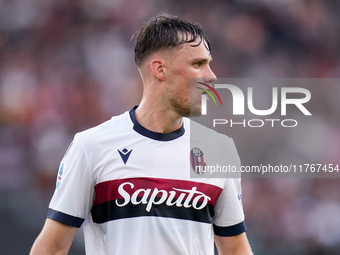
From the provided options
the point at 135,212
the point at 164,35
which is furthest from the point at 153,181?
the point at 164,35

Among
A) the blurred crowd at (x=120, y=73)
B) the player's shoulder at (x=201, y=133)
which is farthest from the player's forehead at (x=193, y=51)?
the blurred crowd at (x=120, y=73)

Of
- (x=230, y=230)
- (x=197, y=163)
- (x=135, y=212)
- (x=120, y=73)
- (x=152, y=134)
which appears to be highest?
(x=120, y=73)

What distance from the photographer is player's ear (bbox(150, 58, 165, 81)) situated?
8.69ft

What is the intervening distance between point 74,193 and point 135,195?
0.92 ft

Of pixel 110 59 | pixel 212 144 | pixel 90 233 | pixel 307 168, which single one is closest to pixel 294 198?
pixel 307 168

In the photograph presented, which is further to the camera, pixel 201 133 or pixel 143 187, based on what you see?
pixel 201 133

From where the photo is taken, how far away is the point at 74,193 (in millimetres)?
2459

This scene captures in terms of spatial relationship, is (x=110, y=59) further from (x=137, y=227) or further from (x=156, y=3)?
(x=137, y=227)

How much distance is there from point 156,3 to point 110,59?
33.2 inches

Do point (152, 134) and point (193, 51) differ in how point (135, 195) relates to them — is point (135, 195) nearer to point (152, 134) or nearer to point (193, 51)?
point (152, 134)

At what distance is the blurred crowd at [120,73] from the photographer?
5801mm

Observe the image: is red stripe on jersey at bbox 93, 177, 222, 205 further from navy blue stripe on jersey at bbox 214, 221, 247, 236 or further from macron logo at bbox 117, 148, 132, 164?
navy blue stripe on jersey at bbox 214, 221, 247, 236

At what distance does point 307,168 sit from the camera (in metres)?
6.10

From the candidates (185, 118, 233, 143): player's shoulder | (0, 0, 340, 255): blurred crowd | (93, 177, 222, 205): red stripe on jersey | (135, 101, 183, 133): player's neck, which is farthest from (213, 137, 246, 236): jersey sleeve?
(0, 0, 340, 255): blurred crowd
